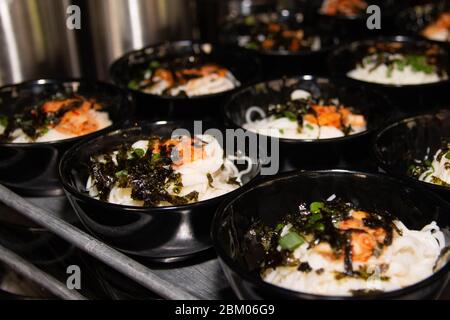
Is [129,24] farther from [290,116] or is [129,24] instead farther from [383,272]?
[383,272]

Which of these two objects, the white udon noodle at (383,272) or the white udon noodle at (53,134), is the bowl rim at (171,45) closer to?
the white udon noodle at (53,134)

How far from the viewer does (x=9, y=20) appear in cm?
315

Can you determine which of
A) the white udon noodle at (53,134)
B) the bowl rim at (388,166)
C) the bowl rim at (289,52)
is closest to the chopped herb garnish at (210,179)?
the bowl rim at (388,166)

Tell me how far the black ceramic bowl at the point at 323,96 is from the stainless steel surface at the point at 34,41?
119 cm

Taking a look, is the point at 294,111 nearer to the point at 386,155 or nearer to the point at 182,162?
the point at 386,155

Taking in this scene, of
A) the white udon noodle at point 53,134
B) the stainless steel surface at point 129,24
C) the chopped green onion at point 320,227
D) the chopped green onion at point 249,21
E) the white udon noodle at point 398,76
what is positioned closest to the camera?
the chopped green onion at point 320,227

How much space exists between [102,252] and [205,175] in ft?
1.57

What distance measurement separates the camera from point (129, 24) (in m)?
3.50

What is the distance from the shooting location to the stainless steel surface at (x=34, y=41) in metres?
3.16

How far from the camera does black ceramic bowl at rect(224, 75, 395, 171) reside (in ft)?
7.50

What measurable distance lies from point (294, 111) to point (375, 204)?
2.67 ft

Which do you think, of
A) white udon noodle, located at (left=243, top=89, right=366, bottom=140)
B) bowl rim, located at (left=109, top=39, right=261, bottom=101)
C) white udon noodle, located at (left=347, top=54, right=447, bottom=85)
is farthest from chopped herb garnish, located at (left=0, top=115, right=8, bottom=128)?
white udon noodle, located at (left=347, top=54, right=447, bottom=85)

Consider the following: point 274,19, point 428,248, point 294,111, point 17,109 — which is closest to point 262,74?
point 294,111

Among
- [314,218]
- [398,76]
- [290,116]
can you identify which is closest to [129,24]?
[290,116]
